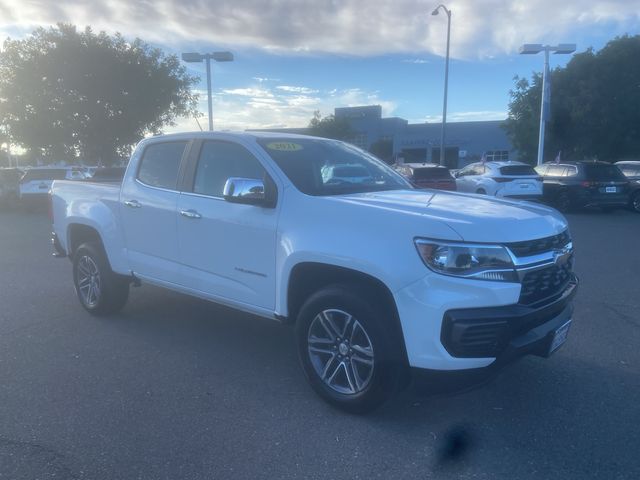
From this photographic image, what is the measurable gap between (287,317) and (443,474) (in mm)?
1535

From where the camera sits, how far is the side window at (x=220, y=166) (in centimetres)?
448

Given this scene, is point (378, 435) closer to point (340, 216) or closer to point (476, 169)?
point (340, 216)

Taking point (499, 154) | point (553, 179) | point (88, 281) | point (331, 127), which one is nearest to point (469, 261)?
point (88, 281)

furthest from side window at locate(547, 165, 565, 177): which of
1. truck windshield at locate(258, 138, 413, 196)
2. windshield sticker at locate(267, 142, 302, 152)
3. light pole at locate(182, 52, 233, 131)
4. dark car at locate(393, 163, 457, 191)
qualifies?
windshield sticker at locate(267, 142, 302, 152)

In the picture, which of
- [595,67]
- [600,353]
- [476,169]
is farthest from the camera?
[595,67]

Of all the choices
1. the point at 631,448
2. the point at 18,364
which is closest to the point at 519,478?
the point at 631,448

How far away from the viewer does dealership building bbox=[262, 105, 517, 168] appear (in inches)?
2111

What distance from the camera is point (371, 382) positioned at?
11.6 ft

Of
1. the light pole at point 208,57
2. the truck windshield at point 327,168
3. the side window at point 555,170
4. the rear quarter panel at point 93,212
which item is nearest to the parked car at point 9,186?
the light pole at point 208,57

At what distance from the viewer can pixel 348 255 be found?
3.49 m

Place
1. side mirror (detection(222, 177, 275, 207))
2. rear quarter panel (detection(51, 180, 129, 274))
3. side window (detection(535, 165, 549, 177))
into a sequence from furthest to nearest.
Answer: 1. side window (detection(535, 165, 549, 177))
2. rear quarter panel (detection(51, 180, 129, 274))
3. side mirror (detection(222, 177, 275, 207))

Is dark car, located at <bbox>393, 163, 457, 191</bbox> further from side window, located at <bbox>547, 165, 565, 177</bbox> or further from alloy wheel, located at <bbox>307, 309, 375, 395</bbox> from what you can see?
alloy wheel, located at <bbox>307, 309, 375, 395</bbox>

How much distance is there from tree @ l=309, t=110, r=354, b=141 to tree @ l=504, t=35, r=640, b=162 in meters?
13.9

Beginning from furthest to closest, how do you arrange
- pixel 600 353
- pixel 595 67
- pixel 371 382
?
pixel 595 67, pixel 600 353, pixel 371 382
